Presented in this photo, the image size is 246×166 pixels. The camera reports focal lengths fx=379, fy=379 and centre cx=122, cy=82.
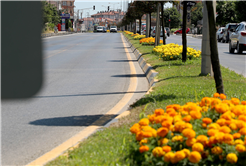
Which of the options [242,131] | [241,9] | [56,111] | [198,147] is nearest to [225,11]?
[241,9]

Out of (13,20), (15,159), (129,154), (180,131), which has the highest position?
(13,20)

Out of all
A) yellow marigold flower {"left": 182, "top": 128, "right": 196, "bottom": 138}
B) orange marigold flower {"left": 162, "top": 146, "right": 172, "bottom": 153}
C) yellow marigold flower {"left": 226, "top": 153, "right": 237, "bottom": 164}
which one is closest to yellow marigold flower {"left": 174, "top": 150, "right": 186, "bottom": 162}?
orange marigold flower {"left": 162, "top": 146, "right": 172, "bottom": 153}

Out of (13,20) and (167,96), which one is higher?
(13,20)

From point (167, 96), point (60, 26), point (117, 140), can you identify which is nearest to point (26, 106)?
point (167, 96)

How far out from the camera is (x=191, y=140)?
11.4ft

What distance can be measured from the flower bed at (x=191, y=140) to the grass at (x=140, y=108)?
0.27m

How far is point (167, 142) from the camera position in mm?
3580

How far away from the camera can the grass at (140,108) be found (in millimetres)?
3963

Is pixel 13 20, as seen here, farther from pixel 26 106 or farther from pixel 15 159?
pixel 26 106

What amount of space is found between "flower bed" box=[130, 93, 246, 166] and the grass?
0.90ft

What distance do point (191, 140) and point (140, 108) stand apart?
2973 millimetres

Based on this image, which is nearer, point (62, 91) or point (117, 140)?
point (117, 140)

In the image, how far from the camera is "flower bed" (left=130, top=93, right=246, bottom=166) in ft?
10.9

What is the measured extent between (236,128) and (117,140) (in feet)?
4.76
